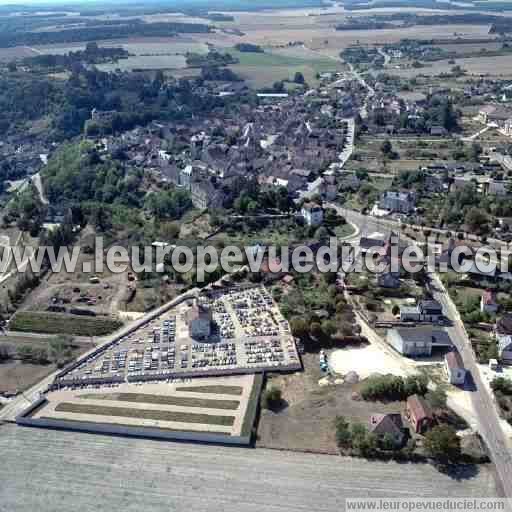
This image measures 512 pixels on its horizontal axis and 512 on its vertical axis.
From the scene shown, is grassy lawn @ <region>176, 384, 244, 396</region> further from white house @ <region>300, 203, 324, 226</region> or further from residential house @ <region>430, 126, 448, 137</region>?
residential house @ <region>430, 126, 448, 137</region>

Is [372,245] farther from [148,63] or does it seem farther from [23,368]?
[148,63]

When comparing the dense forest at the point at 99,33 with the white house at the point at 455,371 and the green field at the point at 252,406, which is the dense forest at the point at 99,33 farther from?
the white house at the point at 455,371

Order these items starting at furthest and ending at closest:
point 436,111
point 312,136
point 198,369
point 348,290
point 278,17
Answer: point 278,17 < point 436,111 < point 312,136 < point 348,290 < point 198,369

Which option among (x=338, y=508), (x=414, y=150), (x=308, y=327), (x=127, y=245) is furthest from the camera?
(x=414, y=150)

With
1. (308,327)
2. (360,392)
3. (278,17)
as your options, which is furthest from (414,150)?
(278,17)

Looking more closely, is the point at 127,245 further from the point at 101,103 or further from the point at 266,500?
the point at 101,103

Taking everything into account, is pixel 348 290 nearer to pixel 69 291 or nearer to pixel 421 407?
pixel 421 407

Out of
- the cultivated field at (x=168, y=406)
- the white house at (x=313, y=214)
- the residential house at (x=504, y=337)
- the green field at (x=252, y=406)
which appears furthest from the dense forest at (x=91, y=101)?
the residential house at (x=504, y=337)

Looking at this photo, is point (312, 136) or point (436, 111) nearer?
point (312, 136)
